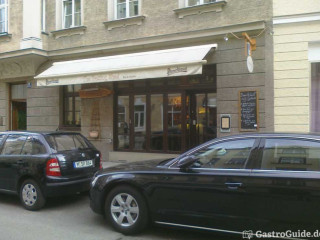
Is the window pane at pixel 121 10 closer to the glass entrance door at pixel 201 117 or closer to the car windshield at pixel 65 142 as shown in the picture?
the glass entrance door at pixel 201 117

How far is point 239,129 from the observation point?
938 cm

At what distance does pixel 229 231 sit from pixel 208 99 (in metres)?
6.48

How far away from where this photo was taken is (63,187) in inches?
241

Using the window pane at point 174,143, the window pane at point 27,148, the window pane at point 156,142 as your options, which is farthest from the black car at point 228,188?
the window pane at point 156,142

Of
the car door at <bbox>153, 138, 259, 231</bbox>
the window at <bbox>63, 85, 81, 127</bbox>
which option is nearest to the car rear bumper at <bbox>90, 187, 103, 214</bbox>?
the car door at <bbox>153, 138, 259, 231</bbox>

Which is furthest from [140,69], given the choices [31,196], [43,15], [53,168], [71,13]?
[43,15]

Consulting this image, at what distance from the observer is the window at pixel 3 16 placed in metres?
13.7

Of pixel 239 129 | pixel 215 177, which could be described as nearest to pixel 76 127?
pixel 239 129

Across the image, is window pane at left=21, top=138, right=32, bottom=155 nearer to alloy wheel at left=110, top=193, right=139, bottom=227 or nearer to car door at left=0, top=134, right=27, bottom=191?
car door at left=0, top=134, right=27, bottom=191

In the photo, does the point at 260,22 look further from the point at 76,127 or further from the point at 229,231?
the point at 76,127

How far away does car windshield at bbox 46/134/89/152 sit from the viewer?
6.40 m

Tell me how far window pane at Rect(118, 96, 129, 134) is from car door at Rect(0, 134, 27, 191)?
16.4 ft

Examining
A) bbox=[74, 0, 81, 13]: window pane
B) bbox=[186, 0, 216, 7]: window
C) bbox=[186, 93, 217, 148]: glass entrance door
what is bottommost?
bbox=[186, 93, 217, 148]: glass entrance door

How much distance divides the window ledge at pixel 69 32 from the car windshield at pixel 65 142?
610 centimetres
